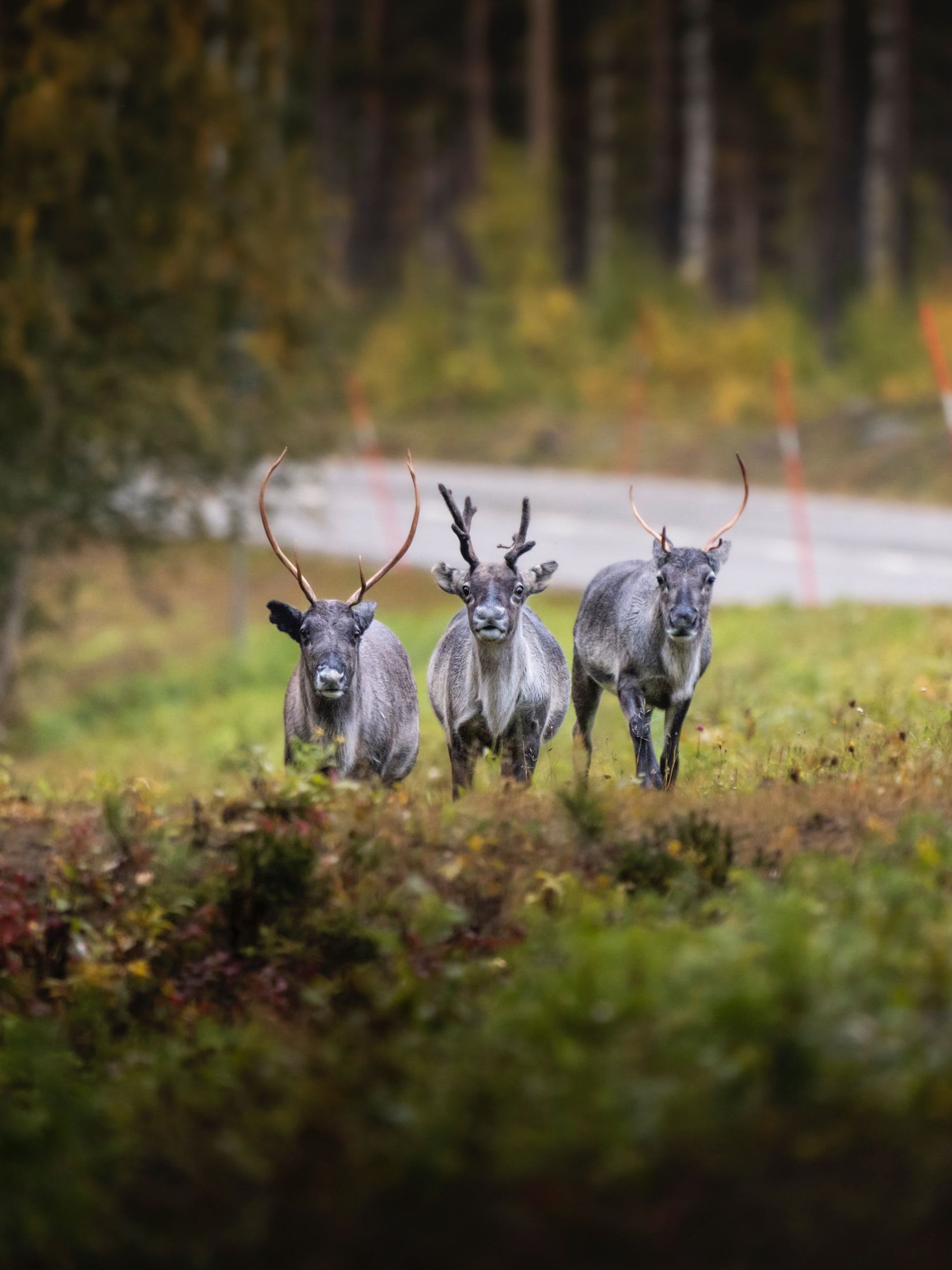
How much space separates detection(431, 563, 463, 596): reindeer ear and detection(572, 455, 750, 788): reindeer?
95 cm

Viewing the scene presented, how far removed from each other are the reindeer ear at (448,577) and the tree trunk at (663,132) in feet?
123

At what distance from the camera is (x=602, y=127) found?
54.2 metres

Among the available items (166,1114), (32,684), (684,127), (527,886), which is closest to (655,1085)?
(166,1114)

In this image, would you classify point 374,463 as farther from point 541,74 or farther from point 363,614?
point 363,614

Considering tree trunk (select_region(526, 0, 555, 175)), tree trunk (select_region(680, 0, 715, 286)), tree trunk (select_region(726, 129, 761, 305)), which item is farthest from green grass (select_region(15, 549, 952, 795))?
tree trunk (select_region(726, 129, 761, 305))

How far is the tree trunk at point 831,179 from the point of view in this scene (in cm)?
4256

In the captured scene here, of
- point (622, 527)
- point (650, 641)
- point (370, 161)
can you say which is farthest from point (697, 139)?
point (650, 641)

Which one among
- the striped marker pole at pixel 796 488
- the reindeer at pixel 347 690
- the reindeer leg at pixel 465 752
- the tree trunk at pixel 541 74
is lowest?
the reindeer leg at pixel 465 752

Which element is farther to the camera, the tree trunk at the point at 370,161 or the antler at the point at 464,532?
the tree trunk at the point at 370,161

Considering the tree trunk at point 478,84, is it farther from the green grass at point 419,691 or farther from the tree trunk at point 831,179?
the green grass at point 419,691

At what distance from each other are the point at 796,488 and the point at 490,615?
13.4 m

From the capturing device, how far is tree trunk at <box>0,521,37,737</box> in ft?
73.0

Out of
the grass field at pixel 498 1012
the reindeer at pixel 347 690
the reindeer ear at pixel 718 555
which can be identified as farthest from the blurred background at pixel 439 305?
the reindeer ear at pixel 718 555

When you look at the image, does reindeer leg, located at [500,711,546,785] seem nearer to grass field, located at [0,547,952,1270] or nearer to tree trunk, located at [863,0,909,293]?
grass field, located at [0,547,952,1270]
